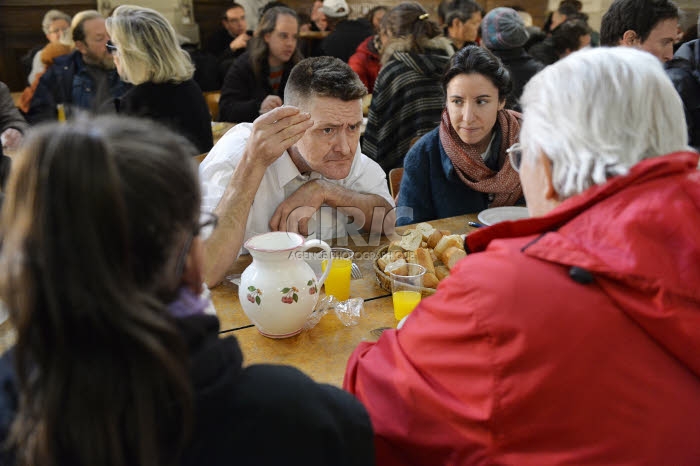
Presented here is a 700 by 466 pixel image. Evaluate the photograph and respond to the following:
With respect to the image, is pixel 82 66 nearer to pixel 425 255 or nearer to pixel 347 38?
pixel 347 38

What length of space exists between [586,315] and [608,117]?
36 centimetres

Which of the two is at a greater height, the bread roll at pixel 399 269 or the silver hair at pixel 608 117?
the silver hair at pixel 608 117

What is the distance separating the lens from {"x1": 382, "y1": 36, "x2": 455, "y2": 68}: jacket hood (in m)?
3.82

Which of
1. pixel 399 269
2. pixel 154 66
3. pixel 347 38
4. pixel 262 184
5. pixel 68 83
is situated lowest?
pixel 399 269

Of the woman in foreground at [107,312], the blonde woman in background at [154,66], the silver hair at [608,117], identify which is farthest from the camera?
the blonde woman in background at [154,66]

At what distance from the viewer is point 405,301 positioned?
154 centimetres

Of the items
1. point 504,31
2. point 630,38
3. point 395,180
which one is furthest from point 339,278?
point 504,31

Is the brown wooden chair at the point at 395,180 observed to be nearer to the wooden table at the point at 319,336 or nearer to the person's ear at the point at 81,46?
the wooden table at the point at 319,336

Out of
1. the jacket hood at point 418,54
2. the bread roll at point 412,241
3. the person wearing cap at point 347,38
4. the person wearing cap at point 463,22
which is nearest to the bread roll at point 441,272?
the bread roll at point 412,241

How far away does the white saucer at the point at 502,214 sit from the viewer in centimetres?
228

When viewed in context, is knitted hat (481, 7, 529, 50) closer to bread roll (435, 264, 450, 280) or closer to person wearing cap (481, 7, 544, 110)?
person wearing cap (481, 7, 544, 110)

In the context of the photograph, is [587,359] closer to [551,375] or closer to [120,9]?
[551,375]

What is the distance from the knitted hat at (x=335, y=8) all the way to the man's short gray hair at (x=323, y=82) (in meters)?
5.42

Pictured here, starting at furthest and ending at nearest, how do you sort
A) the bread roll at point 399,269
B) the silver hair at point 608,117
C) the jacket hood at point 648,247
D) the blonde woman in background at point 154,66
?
the blonde woman in background at point 154,66 < the bread roll at point 399,269 < the silver hair at point 608,117 < the jacket hood at point 648,247
